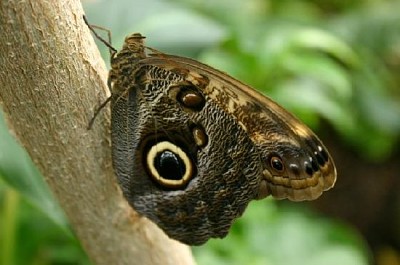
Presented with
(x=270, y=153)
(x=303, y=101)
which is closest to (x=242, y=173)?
(x=270, y=153)

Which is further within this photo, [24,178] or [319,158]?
[24,178]

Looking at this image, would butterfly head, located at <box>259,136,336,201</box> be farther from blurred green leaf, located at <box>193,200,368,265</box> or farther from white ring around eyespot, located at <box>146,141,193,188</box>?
blurred green leaf, located at <box>193,200,368,265</box>

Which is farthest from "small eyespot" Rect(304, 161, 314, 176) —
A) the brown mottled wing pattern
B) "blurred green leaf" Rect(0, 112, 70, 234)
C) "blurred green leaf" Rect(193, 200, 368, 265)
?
"blurred green leaf" Rect(193, 200, 368, 265)

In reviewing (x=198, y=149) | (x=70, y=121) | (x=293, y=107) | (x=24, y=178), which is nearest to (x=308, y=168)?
(x=198, y=149)

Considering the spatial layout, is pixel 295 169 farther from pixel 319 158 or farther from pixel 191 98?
→ pixel 191 98

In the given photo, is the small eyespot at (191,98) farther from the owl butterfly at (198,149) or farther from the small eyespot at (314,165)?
the small eyespot at (314,165)

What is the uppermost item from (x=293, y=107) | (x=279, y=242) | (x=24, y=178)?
(x=293, y=107)

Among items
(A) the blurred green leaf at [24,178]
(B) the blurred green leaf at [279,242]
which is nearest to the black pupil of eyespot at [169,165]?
(A) the blurred green leaf at [24,178]
